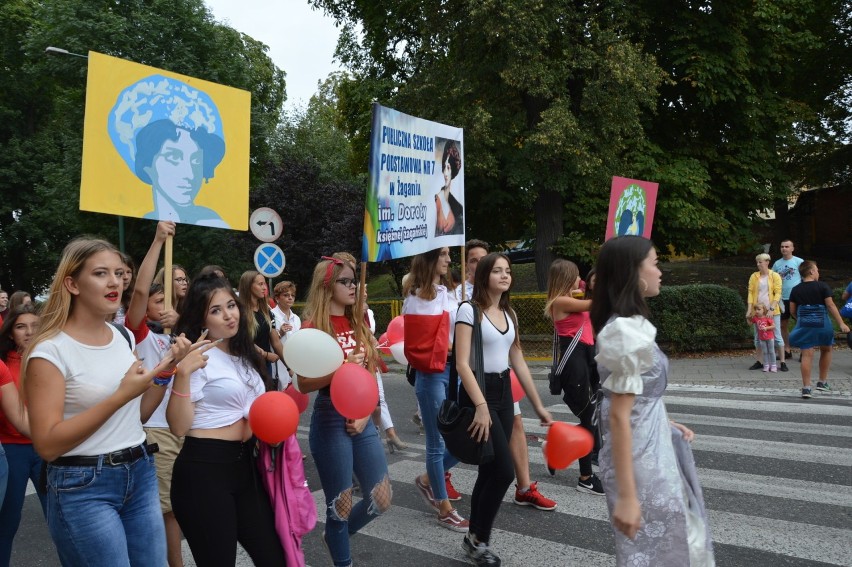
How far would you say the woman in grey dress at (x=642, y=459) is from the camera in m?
2.48

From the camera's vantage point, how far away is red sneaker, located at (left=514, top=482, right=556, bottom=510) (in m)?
5.18

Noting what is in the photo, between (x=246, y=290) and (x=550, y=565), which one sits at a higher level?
(x=246, y=290)

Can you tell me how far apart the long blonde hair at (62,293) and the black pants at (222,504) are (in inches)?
29.1

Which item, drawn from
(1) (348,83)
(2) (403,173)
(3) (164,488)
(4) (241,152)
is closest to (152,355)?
(3) (164,488)

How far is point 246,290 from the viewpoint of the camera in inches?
253

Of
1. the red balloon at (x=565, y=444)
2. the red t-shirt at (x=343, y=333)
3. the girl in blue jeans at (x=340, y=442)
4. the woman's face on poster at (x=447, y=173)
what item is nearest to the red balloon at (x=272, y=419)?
the girl in blue jeans at (x=340, y=442)

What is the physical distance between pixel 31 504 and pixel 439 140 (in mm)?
4461

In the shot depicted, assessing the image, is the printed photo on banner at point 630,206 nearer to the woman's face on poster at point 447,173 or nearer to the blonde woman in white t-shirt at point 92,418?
the woman's face on poster at point 447,173

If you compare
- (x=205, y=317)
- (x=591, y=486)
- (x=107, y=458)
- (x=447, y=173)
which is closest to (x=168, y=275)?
(x=205, y=317)

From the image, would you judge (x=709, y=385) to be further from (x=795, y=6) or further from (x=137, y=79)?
(x=795, y=6)

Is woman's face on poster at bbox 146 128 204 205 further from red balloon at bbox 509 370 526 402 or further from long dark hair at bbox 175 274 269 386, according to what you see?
red balloon at bbox 509 370 526 402

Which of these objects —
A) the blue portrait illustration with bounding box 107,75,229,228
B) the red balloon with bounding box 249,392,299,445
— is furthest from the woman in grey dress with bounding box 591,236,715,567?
the blue portrait illustration with bounding box 107,75,229,228

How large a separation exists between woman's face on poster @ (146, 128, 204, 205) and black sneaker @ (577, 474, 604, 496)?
11.7ft

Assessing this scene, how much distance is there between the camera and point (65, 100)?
971 inches
